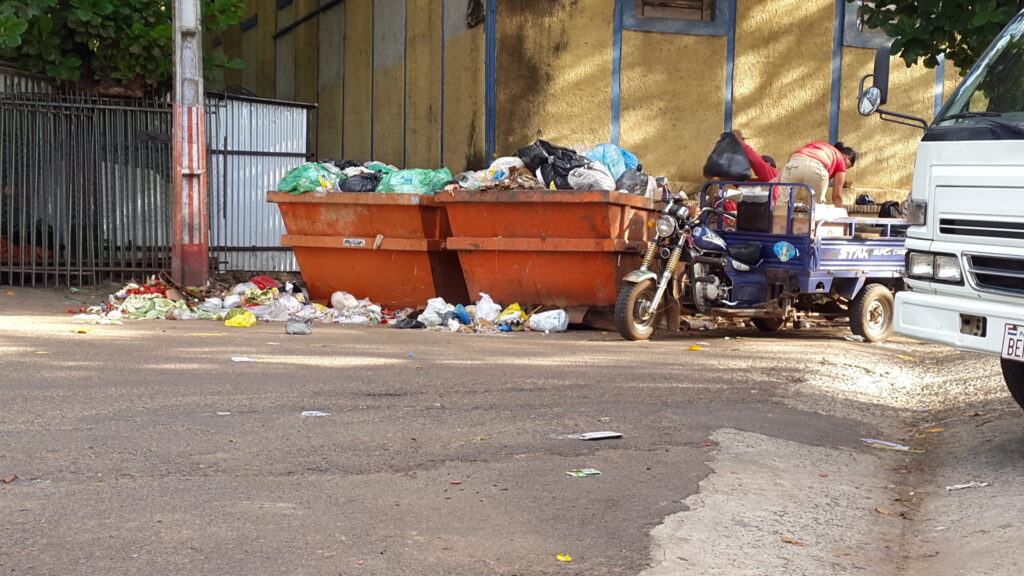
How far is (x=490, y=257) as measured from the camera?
36.3ft

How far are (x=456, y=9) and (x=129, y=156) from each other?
4.34 metres

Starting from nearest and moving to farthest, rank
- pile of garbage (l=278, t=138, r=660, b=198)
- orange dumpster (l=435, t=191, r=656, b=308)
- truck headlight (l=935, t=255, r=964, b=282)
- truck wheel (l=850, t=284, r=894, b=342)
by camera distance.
A: 1. truck headlight (l=935, t=255, r=964, b=282)
2. orange dumpster (l=435, t=191, r=656, b=308)
3. truck wheel (l=850, t=284, r=894, b=342)
4. pile of garbage (l=278, t=138, r=660, b=198)

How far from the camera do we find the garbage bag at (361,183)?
12.1 meters

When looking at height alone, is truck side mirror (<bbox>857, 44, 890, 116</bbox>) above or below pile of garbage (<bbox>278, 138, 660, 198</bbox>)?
above

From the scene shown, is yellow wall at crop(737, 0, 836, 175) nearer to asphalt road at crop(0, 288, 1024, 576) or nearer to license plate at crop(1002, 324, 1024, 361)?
asphalt road at crop(0, 288, 1024, 576)

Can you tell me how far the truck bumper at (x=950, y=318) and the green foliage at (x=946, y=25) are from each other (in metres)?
3.72

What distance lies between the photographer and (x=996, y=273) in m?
5.24

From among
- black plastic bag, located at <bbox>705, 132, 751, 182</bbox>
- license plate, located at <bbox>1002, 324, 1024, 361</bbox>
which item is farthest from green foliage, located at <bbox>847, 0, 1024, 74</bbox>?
license plate, located at <bbox>1002, 324, 1024, 361</bbox>

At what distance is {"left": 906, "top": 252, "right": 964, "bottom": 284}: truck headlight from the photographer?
5.48 meters

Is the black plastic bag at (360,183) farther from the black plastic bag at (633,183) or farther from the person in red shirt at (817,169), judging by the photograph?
the person in red shirt at (817,169)

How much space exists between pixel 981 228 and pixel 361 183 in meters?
7.81

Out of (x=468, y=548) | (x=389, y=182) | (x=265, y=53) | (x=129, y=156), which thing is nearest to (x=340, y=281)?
(x=389, y=182)

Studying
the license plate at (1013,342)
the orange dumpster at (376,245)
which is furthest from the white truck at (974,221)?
the orange dumpster at (376,245)

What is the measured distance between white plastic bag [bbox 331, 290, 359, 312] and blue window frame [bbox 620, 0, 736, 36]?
4539 millimetres
